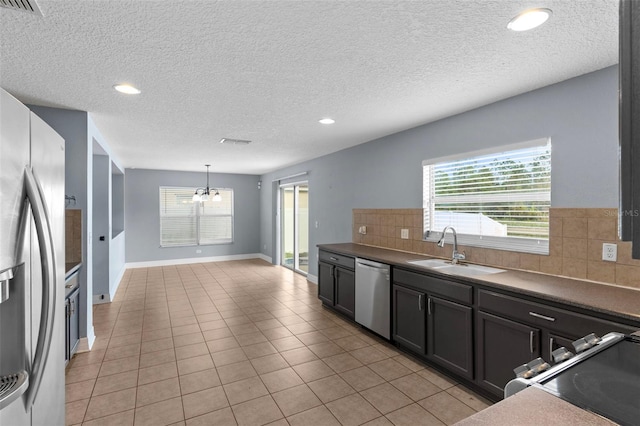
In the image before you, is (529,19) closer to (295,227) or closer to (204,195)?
(295,227)

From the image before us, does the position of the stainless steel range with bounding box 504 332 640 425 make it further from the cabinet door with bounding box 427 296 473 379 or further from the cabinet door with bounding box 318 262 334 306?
the cabinet door with bounding box 318 262 334 306

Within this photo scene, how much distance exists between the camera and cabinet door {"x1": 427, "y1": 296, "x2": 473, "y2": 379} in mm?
2488

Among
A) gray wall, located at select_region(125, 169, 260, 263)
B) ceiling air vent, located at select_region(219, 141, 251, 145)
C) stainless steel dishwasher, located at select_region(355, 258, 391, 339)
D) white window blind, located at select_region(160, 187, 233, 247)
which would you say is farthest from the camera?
white window blind, located at select_region(160, 187, 233, 247)

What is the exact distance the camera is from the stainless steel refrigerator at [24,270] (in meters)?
1.09

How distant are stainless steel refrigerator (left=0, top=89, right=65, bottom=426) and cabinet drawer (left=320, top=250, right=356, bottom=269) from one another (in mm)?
2994

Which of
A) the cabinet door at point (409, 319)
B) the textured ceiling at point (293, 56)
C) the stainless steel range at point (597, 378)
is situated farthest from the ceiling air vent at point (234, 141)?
the stainless steel range at point (597, 378)

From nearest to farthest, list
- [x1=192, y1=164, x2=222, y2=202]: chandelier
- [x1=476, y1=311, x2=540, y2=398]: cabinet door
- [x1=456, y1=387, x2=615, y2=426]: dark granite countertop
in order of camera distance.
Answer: [x1=456, y1=387, x2=615, y2=426]: dark granite countertop
[x1=476, y1=311, x2=540, y2=398]: cabinet door
[x1=192, y1=164, x2=222, y2=202]: chandelier

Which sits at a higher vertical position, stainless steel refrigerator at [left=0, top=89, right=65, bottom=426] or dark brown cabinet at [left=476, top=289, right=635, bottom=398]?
stainless steel refrigerator at [left=0, top=89, right=65, bottom=426]

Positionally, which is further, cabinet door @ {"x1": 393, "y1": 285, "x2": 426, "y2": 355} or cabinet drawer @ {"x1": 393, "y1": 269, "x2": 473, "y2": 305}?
cabinet door @ {"x1": 393, "y1": 285, "x2": 426, "y2": 355}

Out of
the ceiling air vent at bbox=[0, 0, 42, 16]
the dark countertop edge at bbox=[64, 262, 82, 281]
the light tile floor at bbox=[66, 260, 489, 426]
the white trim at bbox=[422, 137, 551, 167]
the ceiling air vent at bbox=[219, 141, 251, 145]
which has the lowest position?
the light tile floor at bbox=[66, 260, 489, 426]

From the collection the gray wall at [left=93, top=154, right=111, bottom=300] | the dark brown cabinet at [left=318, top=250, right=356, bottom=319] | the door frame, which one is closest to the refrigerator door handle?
the dark brown cabinet at [left=318, top=250, right=356, bottom=319]

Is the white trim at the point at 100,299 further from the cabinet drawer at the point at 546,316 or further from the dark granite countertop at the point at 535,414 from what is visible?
the dark granite countertop at the point at 535,414

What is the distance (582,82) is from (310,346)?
3279 millimetres

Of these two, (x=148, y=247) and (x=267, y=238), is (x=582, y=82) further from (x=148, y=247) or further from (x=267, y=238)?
(x=148, y=247)
